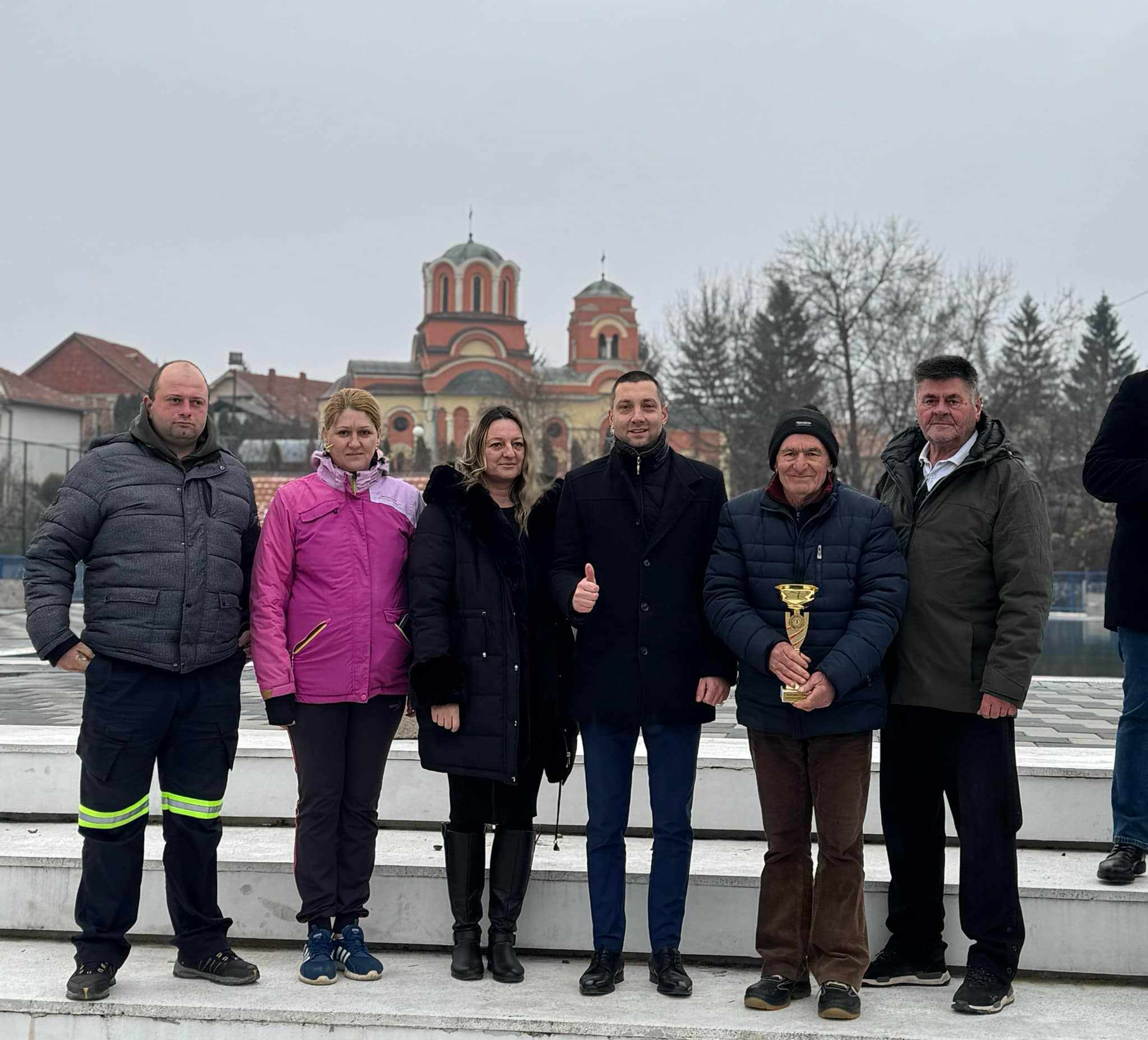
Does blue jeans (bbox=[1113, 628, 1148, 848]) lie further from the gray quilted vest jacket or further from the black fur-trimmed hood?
the gray quilted vest jacket

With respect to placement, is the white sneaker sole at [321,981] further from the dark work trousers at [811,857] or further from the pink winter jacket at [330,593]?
the dark work trousers at [811,857]

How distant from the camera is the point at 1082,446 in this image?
40.6m

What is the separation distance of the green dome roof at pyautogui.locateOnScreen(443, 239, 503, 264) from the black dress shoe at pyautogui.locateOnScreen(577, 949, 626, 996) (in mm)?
91382

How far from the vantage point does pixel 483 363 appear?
84.8m

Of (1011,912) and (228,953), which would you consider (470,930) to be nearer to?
(228,953)

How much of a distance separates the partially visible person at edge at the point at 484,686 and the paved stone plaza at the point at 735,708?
2634 mm

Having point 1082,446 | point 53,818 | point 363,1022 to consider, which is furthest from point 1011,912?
point 1082,446

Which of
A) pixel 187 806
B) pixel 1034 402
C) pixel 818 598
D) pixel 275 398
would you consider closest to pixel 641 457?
pixel 818 598

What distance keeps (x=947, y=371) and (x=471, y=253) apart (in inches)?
3611

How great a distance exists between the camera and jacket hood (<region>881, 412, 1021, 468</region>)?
395 centimetres

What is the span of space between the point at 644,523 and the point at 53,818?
3.01 metres

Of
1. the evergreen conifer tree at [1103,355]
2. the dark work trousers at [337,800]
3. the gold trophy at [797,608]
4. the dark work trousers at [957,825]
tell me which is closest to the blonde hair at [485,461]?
the dark work trousers at [337,800]

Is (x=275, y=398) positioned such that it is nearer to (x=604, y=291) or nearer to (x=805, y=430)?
(x=604, y=291)

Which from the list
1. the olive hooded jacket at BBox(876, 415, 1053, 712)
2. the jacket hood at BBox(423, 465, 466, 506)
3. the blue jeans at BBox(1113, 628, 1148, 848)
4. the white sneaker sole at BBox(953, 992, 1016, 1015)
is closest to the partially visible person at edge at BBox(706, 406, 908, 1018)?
the olive hooded jacket at BBox(876, 415, 1053, 712)
